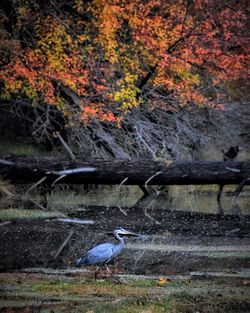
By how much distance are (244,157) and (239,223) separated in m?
10.2

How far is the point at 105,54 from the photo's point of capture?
786 inches

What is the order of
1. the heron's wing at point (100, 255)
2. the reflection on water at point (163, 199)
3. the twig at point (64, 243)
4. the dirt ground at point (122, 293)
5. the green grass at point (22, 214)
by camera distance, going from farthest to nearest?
1. the reflection on water at point (163, 199)
2. the green grass at point (22, 214)
3. the twig at point (64, 243)
4. the heron's wing at point (100, 255)
5. the dirt ground at point (122, 293)

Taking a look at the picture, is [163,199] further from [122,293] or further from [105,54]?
[122,293]

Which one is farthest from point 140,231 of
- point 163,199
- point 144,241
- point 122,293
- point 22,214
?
point 163,199

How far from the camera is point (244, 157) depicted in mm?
25078

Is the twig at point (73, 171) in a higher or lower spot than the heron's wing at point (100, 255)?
lower

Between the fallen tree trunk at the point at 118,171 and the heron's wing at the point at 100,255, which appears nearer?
the heron's wing at the point at 100,255

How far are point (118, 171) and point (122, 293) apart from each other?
8.64 metres

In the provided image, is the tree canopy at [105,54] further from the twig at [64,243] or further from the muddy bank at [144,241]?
the twig at [64,243]

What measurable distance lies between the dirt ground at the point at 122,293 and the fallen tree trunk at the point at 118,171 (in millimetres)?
6887

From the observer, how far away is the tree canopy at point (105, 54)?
19.2 m

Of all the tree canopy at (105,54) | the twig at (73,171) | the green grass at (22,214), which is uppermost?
the tree canopy at (105,54)

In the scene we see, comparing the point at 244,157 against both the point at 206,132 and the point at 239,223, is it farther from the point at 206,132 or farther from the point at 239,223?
the point at 239,223

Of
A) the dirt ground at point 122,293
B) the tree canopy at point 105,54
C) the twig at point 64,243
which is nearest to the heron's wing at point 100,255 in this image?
the dirt ground at point 122,293
